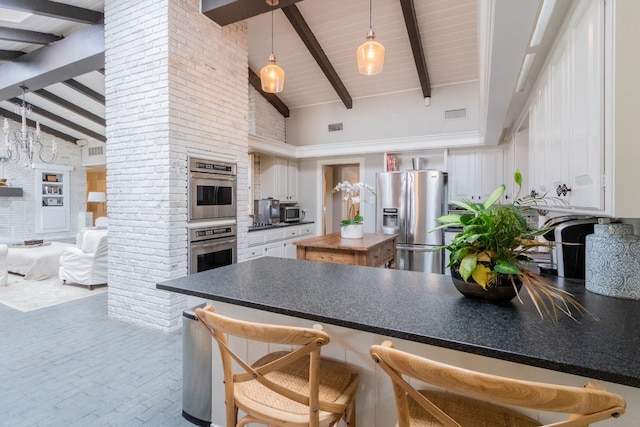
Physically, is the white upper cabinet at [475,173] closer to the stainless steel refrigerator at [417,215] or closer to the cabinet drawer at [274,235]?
the stainless steel refrigerator at [417,215]

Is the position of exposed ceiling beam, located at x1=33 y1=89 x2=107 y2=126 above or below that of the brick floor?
above

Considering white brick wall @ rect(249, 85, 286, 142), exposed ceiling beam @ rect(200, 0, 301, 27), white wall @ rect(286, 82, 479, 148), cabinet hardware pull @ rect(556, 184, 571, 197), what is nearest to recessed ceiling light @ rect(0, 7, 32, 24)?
exposed ceiling beam @ rect(200, 0, 301, 27)

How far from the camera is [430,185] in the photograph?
4.90m

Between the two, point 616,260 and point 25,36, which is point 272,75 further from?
point 25,36

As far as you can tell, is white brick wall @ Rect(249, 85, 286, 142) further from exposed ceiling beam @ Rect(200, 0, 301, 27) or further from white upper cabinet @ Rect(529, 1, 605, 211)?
white upper cabinet @ Rect(529, 1, 605, 211)

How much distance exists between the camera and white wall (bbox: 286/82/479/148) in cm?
543

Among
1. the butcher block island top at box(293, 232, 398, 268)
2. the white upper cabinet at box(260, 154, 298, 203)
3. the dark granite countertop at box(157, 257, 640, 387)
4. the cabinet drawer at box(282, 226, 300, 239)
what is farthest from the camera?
the white upper cabinet at box(260, 154, 298, 203)

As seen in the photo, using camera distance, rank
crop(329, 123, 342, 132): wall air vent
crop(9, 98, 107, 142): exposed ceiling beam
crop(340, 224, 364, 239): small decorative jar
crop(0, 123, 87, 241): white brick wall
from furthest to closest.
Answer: crop(0, 123, 87, 241): white brick wall < crop(9, 98, 107, 142): exposed ceiling beam < crop(329, 123, 342, 132): wall air vent < crop(340, 224, 364, 239): small decorative jar

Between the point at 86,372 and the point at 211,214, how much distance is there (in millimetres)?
1746

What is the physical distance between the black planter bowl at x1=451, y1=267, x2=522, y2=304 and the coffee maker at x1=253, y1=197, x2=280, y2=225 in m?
4.57

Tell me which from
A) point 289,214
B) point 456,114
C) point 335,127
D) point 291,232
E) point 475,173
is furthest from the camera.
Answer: point 335,127

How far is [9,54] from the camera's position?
4.78 meters

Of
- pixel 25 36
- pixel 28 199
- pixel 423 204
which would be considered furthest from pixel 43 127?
pixel 423 204

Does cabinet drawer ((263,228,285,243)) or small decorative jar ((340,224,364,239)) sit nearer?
small decorative jar ((340,224,364,239))
